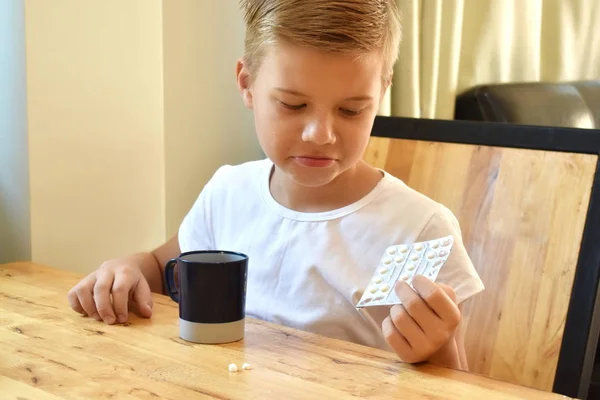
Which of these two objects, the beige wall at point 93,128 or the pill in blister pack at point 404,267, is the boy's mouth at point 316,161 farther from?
the beige wall at point 93,128

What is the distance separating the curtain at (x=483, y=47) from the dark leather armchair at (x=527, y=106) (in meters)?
0.06

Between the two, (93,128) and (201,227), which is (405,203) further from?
(93,128)

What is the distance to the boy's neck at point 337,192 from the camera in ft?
3.61

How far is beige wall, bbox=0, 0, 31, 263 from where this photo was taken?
1.28 meters

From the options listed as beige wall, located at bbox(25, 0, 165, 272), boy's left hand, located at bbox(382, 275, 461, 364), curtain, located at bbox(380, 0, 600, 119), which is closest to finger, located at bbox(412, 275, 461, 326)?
boy's left hand, located at bbox(382, 275, 461, 364)

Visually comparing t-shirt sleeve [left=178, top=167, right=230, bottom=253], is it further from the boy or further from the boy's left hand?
the boy's left hand

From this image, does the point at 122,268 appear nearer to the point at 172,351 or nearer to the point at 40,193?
the point at 172,351

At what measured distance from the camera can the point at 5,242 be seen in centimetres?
137

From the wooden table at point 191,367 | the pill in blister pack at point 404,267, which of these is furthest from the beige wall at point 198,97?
the pill in blister pack at point 404,267

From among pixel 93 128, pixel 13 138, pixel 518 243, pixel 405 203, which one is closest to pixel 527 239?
pixel 518 243

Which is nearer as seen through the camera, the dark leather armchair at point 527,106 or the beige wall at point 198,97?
the beige wall at point 198,97

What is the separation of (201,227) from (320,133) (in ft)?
1.32

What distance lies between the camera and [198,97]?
5.25 ft

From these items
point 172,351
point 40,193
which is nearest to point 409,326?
point 172,351
